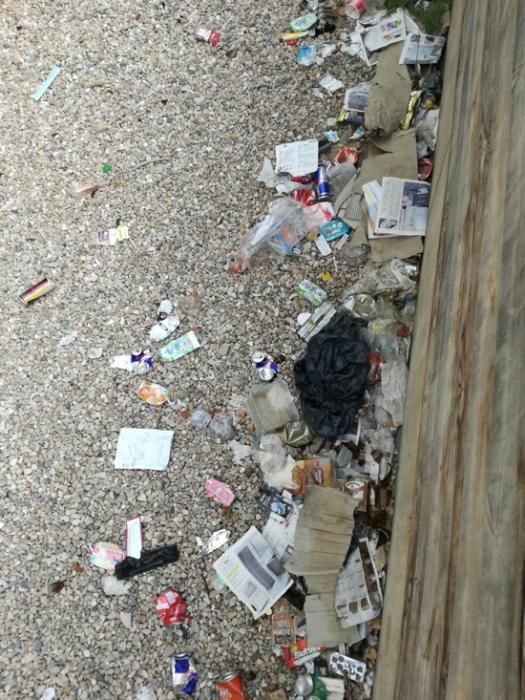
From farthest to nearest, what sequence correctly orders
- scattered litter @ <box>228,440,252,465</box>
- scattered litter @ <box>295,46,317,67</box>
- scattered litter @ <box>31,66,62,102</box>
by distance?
scattered litter @ <box>31,66,62,102</box>
scattered litter @ <box>295,46,317,67</box>
scattered litter @ <box>228,440,252,465</box>

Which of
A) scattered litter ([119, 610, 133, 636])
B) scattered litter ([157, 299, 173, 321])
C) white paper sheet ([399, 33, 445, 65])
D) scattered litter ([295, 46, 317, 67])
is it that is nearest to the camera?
scattered litter ([119, 610, 133, 636])

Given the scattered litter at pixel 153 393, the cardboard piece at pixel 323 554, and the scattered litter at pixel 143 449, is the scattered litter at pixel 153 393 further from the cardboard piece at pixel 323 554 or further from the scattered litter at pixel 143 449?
the cardboard piece at pixel 323 554

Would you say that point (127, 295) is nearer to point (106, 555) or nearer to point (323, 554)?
point (106, 555)

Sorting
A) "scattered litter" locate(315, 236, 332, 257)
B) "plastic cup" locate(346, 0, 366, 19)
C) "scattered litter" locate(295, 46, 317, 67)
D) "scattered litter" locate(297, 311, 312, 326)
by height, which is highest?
"plastic cup" locate(346, 0, 366, 19)

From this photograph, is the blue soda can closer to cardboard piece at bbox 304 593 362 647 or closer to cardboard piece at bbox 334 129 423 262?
cardboard piece at bbox 334 129 423 262

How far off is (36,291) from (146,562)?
1.55 m

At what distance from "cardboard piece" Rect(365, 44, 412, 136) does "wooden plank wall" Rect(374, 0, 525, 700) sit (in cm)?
58

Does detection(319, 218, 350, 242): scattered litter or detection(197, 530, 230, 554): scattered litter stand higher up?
detection(319, 218, 350, 242): scattered litter

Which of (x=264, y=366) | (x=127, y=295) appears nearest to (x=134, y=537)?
(x=264, y=366)

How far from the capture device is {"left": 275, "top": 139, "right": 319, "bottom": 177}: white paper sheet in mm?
3092

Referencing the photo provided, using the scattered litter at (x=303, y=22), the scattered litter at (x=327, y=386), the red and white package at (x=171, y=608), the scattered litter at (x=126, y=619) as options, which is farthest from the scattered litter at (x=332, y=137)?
the scattered litter at (x=126, y=619)

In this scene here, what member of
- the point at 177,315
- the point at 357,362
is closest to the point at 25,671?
the point at 177,315

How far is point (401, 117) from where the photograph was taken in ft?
9.83

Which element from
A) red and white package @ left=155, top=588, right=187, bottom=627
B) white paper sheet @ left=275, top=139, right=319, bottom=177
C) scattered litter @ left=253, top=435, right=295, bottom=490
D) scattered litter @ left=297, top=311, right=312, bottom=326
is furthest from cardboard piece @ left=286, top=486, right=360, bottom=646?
white paper sheet @ left=275, top=139, right=319, bottom=177
